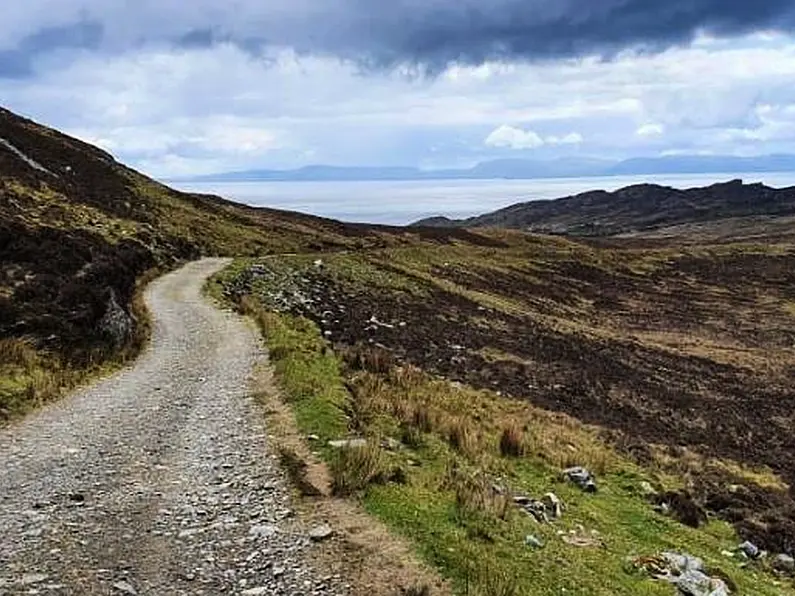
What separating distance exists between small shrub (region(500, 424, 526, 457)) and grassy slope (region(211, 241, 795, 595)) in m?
0.27

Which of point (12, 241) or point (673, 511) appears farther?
point (12, 241)

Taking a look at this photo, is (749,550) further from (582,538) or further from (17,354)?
(17,354)

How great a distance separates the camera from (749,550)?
616 inches

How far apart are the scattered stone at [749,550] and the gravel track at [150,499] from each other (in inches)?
351

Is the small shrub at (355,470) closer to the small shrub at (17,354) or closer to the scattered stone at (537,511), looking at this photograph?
the scattered stone at (537,511)

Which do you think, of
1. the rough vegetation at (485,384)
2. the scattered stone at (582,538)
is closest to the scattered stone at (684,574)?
the rough vegetation at (485,384)

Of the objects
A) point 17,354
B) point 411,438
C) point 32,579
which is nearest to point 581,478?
point 411,438

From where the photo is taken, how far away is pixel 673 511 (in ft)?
56.5

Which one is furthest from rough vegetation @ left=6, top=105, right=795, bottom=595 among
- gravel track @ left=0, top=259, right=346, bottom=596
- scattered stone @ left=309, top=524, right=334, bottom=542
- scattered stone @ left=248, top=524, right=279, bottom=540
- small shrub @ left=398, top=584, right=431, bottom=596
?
scattered stone @ left=248, top=524, right=279, bottom=540

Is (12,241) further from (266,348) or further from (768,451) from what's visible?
(768,451)

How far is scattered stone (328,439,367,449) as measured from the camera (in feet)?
47.1

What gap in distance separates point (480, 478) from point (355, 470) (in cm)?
277

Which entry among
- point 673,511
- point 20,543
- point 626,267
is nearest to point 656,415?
point 673,511

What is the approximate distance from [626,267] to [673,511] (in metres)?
81.2
